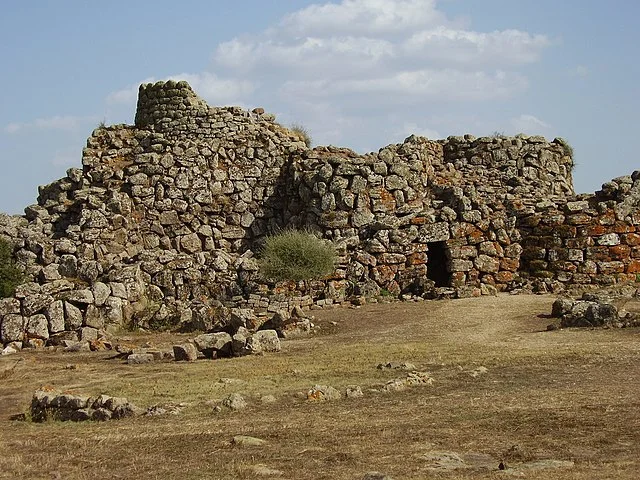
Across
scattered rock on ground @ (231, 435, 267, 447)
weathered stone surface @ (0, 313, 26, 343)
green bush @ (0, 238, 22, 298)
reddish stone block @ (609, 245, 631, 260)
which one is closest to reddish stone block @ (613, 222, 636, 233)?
reddish stone block @ (609, 245, 631, 260)

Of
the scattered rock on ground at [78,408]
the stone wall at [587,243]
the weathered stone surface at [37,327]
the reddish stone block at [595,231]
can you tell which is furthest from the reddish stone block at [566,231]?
the scattered rock on ground at [78,408]

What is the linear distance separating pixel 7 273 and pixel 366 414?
47.9 ft

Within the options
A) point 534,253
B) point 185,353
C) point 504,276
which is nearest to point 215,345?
point 185,353

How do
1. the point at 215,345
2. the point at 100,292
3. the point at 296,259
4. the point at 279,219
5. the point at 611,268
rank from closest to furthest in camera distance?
the point at 215,345 → the point at 100,292 → the point at 296,259 → the point at 611,268 → the point at 279,219

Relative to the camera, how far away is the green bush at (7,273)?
23047 mm

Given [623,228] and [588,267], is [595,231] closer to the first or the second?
[623,228]

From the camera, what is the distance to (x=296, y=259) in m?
23.8

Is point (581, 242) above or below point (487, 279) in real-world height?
above

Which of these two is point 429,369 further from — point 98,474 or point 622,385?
point 98,474

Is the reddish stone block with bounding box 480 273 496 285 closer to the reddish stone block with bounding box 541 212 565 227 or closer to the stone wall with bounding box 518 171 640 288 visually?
the stone wall with bounding box 518 171 640 288

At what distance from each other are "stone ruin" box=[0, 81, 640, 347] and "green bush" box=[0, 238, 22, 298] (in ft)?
1.51

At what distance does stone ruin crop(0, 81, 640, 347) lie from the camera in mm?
23875

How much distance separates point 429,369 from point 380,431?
4.11 meters

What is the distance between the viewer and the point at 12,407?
45.0ft
